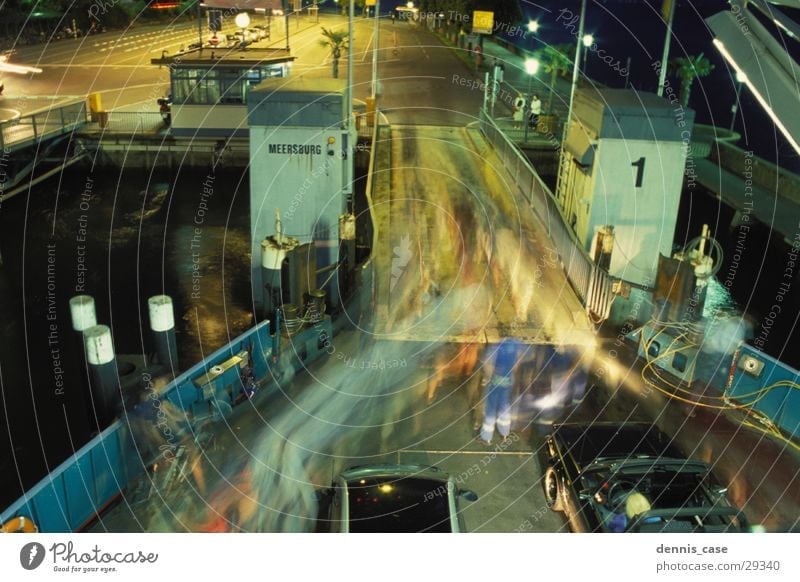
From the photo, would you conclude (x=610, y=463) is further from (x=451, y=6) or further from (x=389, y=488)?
(x=451, y=6)

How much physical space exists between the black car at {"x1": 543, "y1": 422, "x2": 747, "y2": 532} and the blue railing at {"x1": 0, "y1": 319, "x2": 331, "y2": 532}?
4.31 metres

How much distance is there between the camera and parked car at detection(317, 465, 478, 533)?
7523mm

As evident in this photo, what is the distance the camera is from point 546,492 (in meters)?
8.95

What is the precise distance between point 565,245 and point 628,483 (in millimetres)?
7005

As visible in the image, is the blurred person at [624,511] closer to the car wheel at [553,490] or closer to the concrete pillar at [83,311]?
the car wheel at [553,490]

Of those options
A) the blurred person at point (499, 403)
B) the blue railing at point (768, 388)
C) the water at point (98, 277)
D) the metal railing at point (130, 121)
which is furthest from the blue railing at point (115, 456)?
the metal railing at point (130, 121)

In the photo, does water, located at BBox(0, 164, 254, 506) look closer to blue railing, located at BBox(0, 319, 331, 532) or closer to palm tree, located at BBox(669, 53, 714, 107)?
blue railing, located at BBox(0, 319, 331, 532)

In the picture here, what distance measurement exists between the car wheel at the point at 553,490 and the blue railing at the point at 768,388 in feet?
11.2

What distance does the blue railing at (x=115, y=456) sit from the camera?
727 cm

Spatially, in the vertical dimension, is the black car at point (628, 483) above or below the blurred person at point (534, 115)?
above

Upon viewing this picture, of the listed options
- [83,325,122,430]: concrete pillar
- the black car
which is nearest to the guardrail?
[83,325,122,430]: concrete pillar
